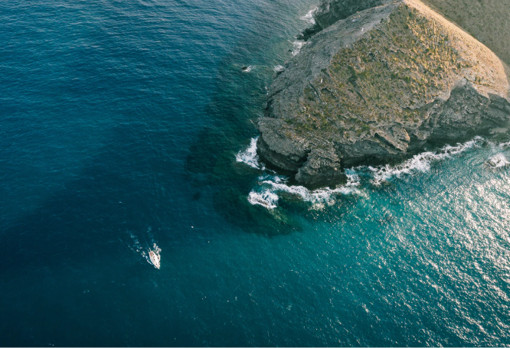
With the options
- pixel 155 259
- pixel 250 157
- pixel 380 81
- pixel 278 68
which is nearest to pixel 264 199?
pixel 250 157

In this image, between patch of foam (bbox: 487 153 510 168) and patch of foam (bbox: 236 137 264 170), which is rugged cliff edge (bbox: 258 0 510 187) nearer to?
patch of foam (bbox: 236 137 264 170)

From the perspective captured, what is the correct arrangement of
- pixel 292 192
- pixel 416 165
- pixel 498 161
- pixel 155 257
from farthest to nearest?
pixel 498 161 < pixel 416 165 < pixel 292 192 < pixel 155 257

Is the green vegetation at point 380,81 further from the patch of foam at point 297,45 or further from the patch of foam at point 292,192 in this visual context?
the patch of foam at point 297,45

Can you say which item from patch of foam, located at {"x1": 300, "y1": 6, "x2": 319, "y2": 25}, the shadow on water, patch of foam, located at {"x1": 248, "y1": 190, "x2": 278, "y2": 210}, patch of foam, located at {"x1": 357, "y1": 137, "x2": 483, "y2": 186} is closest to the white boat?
the shadow on water

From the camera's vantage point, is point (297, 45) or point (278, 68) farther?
point (297, 45)

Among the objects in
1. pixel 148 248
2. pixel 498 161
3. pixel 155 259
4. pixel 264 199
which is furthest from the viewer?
pixel 498 161

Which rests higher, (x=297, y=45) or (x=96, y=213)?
(x=297, y=45)

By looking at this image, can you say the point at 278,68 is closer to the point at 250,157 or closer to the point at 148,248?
the point at 250,157
